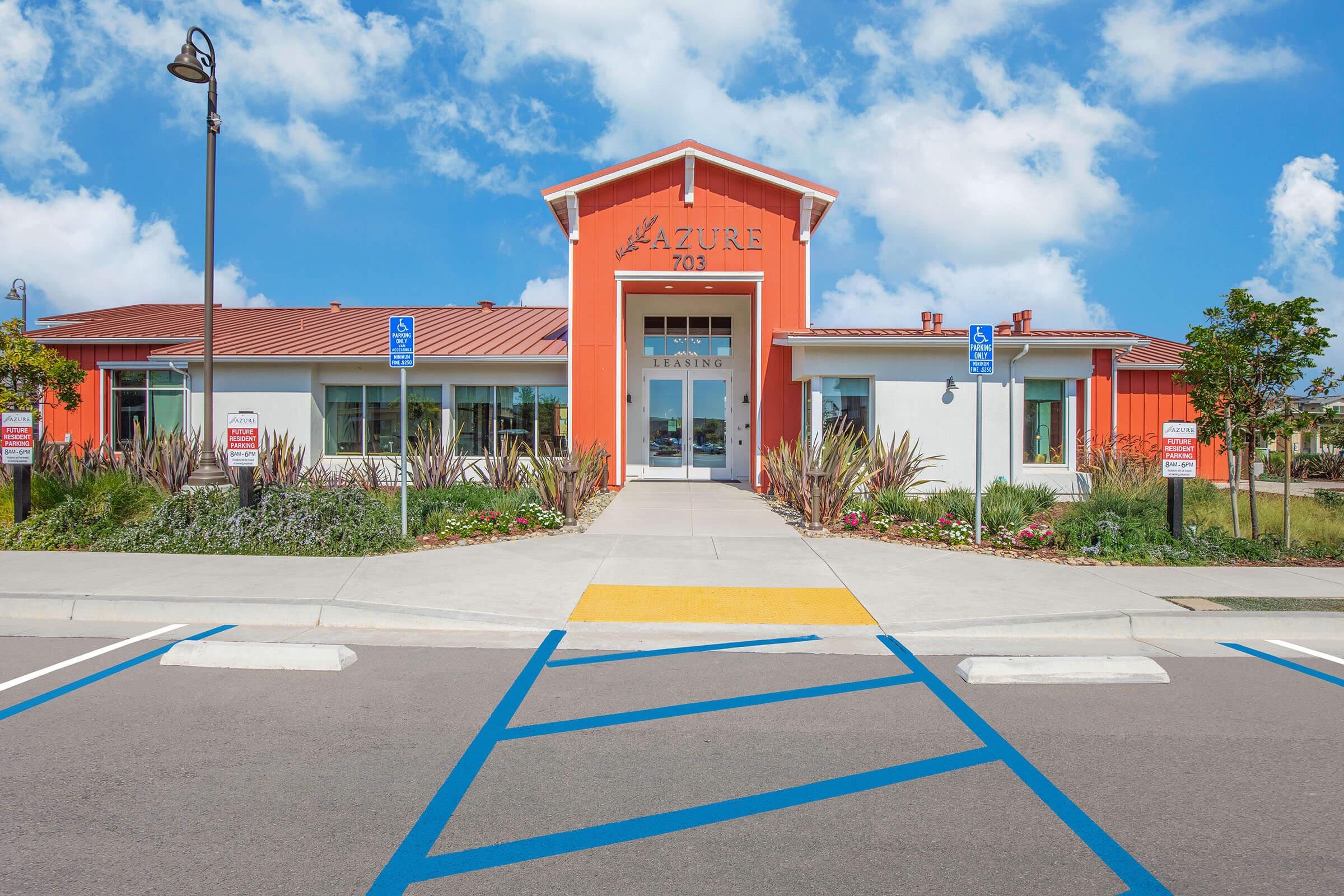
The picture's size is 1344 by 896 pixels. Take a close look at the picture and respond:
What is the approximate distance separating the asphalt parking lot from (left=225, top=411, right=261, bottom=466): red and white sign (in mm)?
4505

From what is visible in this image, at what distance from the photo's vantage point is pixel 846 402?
611 inches

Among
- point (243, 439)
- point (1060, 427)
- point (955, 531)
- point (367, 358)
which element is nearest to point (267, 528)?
point (243, 439)

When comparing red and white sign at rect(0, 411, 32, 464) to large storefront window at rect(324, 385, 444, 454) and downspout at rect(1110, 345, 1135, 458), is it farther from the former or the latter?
downspout at rect(1110, 345, 1135, 458)

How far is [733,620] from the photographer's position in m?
6.61

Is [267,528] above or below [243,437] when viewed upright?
below

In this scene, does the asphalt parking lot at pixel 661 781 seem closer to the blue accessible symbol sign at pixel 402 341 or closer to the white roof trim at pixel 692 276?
the blue accessible symbol sign at pixel 402 341

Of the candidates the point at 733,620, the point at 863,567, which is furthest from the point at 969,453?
the point at 733,620

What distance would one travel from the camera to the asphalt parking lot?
2910 millimetres

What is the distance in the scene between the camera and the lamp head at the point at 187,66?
9438 millimetres

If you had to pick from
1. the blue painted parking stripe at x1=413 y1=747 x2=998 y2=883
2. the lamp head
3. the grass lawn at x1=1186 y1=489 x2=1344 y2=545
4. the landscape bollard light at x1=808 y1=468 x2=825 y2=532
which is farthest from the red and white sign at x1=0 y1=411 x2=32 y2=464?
the grass lawn at x1=1186 y1=489 x2=1344 y2=545

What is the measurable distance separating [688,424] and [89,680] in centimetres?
1438

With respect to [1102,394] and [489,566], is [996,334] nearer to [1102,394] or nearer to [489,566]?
[1102,394]

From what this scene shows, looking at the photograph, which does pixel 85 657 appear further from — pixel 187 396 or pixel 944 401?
pixel 187 396

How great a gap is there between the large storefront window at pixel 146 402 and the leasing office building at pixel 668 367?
0.15ft
